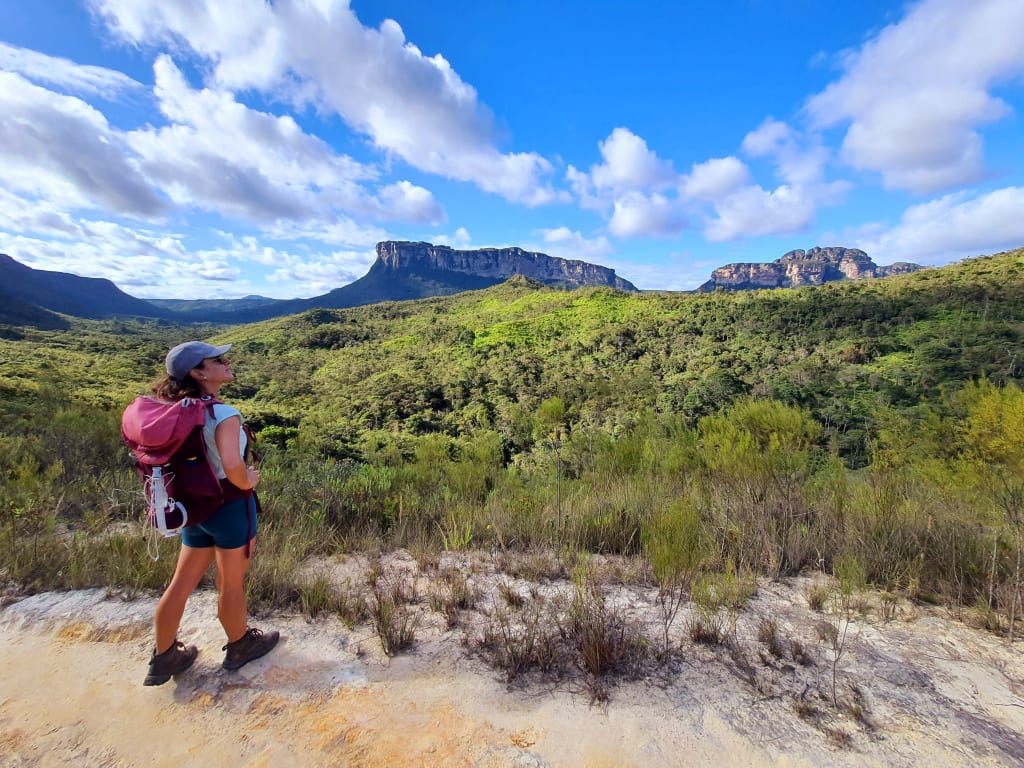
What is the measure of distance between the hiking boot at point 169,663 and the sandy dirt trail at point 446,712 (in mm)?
49

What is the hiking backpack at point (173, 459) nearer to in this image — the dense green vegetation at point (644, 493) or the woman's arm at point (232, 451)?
the woman's arm at point (232, 451)

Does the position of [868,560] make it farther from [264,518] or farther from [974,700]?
[264,518]

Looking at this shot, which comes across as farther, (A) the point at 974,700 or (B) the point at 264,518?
(B) the point at 264,518

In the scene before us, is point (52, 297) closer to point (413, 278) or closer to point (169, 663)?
point (413, 278)

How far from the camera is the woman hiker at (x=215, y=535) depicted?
6.66 ft

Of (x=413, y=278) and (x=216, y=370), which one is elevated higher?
(x=413, y=278)

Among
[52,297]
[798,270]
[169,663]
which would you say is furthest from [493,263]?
[169,663]

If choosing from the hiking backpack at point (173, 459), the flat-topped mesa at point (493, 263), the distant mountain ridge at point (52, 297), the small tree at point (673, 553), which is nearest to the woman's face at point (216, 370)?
the hiking backpack at point (173, 459)

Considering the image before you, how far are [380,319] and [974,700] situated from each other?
64.1 metres

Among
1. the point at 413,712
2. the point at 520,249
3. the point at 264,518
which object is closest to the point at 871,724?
the point at 413,712

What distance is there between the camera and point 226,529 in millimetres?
2141

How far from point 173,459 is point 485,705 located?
180 centimetres

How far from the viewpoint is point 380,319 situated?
61750 mm

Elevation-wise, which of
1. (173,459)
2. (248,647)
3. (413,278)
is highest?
(413,278)
